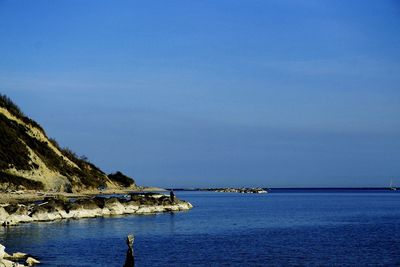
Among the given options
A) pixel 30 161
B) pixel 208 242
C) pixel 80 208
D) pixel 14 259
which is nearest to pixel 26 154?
pixel 30 161

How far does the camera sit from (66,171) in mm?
138750

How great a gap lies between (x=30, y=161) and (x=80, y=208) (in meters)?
49.2

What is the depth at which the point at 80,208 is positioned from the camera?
72.0 metres

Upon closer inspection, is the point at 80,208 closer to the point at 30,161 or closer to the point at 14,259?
the point at 14,259

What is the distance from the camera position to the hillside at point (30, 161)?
365ft

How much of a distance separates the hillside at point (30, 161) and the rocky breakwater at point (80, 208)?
2871cm

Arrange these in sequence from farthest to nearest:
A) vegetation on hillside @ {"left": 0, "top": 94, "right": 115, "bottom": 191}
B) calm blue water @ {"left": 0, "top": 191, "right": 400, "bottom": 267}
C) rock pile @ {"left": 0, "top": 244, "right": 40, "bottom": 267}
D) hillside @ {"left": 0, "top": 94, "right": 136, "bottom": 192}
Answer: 1. vegetation on hillside @ {"left": 0, "top": 94, "right": 115, "bottom": 191}
2. hillside @ {"left": 0, "top": 94, "right": 136, "bottom": 192}
3. calm blue water @ {"left": 0, "top": 191, "right": 400, "bottom": 267}
4. rock pile @ {"left": 0, "top": 244, "right": 40, "bottom": 267}

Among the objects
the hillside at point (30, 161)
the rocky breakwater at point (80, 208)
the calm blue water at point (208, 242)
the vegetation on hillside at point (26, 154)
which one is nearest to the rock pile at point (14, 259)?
the calm blue water at point (208, 242)

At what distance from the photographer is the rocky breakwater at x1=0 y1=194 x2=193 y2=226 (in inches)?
2413

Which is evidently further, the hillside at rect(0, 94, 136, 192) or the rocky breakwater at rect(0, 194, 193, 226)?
the hillside at rect(0, 94, 136, 192)

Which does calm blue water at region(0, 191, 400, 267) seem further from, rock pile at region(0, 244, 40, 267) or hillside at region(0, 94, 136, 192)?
hillside at region(0, 94, 136, 192)

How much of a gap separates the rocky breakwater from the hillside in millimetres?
28713

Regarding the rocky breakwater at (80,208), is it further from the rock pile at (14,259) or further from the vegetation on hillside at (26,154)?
the vegetation on hillside at (26,154)

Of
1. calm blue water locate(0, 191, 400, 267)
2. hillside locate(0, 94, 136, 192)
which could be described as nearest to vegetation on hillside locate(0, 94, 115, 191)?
hillside locate(0, 94, 136, 192)
